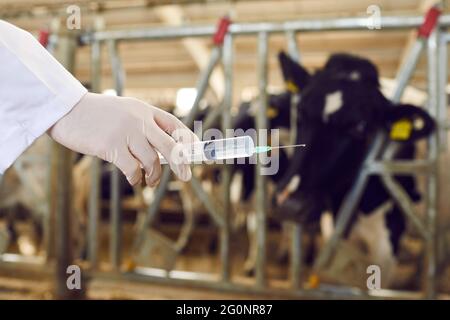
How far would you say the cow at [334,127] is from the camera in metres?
2.23

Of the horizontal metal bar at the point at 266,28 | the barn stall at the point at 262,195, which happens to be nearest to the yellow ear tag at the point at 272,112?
the barn stall at the point at 262,195

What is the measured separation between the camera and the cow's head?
223 cm

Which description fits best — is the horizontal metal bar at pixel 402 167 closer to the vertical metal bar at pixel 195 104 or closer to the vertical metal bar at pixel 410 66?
the vertical metal bar at pixel 410 66

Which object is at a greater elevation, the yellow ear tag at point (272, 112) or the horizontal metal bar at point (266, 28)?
the horizontal metal bar at point (266, 28)

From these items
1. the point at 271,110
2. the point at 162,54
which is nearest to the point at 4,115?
the point at 271,110

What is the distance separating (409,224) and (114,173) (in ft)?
5.80

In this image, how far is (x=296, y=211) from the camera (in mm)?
2191

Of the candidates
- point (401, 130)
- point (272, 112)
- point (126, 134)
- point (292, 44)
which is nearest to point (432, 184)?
point (401, 130)

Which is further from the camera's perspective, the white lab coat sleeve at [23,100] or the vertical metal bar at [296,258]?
the vertical metal bar at [296,258]

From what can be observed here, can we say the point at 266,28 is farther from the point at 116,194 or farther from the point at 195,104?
the point at 116,194

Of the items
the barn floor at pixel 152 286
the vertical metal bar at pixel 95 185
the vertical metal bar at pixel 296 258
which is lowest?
the barn floor at pixel 152 286

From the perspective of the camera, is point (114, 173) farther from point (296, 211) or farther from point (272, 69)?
point (272, 69)

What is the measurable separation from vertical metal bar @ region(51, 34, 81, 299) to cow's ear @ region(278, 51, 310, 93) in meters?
1.06
